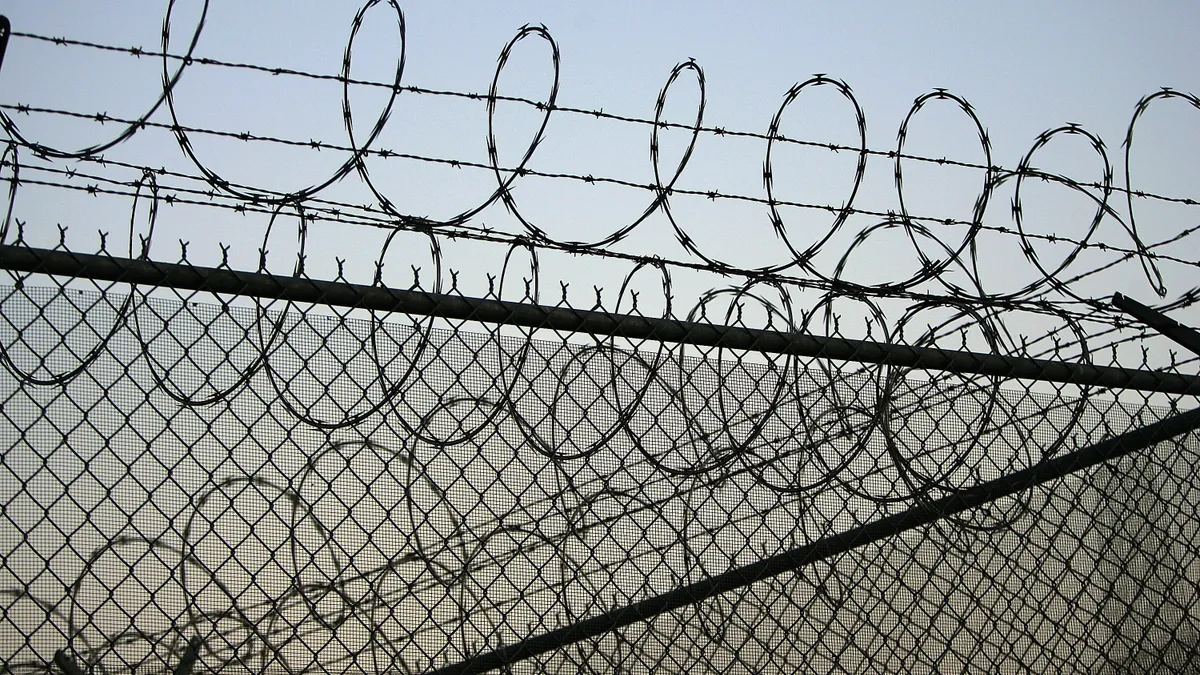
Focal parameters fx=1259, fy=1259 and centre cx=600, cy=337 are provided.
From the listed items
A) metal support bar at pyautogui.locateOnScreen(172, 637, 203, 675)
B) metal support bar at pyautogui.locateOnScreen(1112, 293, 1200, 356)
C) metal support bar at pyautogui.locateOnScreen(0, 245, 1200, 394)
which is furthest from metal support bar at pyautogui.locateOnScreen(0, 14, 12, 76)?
metal support bar at pyautogui.locateOnScreen(1112, 293, 1200, 356)

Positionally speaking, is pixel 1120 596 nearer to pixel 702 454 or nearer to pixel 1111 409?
pixel 1111 409

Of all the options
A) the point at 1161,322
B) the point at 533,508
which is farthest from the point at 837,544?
the point at 1161,322

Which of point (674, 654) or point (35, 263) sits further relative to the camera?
point (674, 654)

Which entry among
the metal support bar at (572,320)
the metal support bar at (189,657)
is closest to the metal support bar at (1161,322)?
the metal support bar at (572,320)

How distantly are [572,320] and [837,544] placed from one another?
3.05ft

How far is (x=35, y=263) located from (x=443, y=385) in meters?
0.87

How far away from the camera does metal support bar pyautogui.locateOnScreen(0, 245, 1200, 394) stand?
2.58 m

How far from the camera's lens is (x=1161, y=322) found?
378cm

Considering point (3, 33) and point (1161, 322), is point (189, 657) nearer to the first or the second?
point (3, 33)

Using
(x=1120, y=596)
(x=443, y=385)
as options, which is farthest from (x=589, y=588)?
(x=1120, y=596)

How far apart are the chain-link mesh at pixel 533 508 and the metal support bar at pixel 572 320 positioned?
42 mm

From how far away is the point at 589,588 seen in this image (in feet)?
9.52

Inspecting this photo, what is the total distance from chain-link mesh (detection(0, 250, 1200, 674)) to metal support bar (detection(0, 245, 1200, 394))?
0.04 m

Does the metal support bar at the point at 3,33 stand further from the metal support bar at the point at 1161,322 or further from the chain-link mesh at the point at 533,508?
the metal support bar at the point at 1161,322
